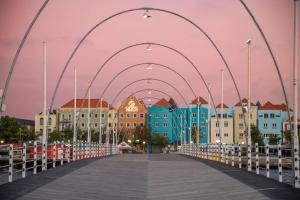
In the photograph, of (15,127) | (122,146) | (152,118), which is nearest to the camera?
(122,146)

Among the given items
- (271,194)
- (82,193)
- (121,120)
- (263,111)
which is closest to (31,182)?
(82,193)

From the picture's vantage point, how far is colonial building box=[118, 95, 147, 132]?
548ft

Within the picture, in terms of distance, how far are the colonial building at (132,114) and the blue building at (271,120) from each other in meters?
33.2

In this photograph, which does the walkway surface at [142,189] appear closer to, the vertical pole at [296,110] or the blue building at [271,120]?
the vertical pole at [296,110]

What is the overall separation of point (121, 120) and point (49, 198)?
511 ft

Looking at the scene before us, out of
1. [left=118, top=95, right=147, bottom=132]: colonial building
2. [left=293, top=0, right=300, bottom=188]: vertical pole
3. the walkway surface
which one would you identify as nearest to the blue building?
[left=118, top=95, right=147, bottom=132]: colonial building

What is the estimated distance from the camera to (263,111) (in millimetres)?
152000

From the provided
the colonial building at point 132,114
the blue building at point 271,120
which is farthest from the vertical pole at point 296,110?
the colonial building at point 132,114

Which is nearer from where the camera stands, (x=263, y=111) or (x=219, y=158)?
(x=219, y=158)

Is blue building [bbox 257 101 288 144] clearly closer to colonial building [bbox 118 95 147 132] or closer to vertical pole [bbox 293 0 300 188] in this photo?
colonial building [bbox 118 95 147 132]

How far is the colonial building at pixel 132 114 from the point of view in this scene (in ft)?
548

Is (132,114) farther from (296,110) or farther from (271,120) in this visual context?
(296,110)

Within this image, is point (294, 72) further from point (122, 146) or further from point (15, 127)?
point (15, 127)

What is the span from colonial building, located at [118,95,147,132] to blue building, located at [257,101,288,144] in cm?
3323
